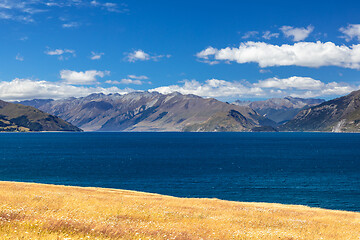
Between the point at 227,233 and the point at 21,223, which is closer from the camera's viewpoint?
the point at 21,223

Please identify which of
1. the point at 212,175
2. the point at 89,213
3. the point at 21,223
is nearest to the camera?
the point at 21,223

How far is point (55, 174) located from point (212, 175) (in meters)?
58.7

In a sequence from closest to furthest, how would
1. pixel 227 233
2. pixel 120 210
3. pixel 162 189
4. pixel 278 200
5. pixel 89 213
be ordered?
1. pixel 227 233
2. pixel 89 213
3. pixel 120 210
4. pixel 278 200
5. pixel 162 189

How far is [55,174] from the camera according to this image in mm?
118375

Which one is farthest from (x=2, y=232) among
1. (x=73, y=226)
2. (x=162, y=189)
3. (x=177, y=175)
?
(x=177, y=175)

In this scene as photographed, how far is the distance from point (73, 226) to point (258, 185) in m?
85.2

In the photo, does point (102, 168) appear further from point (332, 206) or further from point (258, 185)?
point (332, 206)

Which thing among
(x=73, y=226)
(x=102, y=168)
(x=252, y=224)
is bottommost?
(x=102, y=168)

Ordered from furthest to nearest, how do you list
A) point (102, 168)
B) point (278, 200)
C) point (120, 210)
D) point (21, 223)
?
point (102, 168) → point (278, 200) → point (120, 210) → point (21, 223)

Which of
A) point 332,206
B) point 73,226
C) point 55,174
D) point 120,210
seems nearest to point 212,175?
point 332,206

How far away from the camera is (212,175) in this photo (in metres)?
118

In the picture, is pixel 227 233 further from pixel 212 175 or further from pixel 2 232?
pixel 212 175

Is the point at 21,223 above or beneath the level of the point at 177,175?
above

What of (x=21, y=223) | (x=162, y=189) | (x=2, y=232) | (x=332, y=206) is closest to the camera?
(x=2, y=232)
